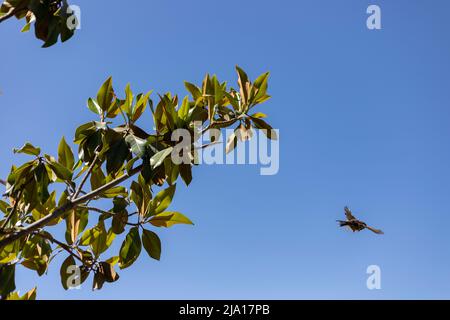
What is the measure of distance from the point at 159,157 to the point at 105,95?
2.49 feet

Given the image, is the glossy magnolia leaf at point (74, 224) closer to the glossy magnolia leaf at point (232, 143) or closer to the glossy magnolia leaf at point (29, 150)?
the glossy magnolia leaf at point (29, 150)

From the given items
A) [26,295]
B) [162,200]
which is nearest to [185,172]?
[162,200]

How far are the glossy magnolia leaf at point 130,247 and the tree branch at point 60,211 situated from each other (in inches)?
16.4

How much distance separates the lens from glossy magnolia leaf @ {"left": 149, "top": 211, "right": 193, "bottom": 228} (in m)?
2.49

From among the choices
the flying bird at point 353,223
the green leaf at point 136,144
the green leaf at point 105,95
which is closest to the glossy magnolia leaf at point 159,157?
the green leaf at point 136,144

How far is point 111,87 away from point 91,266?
1149 mm

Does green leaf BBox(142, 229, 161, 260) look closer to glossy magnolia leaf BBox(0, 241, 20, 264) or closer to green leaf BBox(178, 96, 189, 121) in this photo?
green leaf BBox(178, 96, 189, 121)

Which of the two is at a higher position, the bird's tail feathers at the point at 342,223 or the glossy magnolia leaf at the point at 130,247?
the bird's tail feathers at the point at 342,223

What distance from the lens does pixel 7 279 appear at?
8.27 feet

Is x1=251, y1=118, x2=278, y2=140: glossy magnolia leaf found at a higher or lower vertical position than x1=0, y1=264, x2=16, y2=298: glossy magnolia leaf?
higher

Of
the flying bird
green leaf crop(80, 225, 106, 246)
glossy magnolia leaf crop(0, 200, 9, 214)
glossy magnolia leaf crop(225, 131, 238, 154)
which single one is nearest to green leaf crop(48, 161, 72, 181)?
green leaf crop(80, 225, 106, 246)

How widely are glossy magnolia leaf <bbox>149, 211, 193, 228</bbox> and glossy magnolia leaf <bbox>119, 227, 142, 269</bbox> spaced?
0.12 metres

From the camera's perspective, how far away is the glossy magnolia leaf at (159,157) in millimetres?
2140
